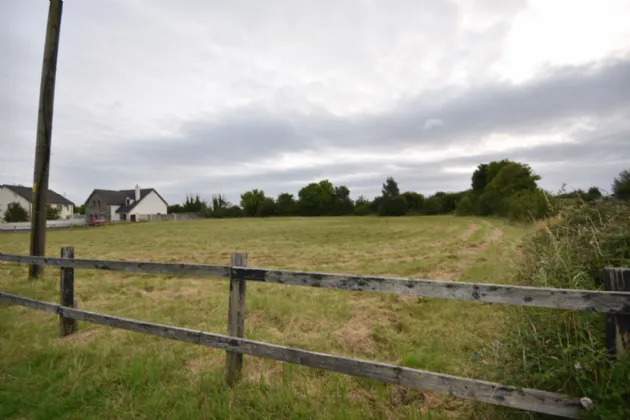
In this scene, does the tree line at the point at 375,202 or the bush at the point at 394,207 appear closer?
the tree line at the point at 375,202

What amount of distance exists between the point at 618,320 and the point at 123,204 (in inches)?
3440

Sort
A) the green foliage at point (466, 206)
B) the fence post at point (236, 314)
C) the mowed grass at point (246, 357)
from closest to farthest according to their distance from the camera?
the mowed grass at point (246, 357), the fence post at point (236, 314), the green foliage at point (466, 206)

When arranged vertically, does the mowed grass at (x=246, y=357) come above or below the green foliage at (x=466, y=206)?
below

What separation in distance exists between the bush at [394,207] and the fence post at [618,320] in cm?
7528

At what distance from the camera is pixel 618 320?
236 centimetres

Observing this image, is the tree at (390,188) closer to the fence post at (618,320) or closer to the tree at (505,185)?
the tree at (505,185)

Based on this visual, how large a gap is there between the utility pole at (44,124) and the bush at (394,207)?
2809 inches

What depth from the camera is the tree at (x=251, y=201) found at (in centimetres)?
8675

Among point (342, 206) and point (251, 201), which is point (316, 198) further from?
point (251, 201)

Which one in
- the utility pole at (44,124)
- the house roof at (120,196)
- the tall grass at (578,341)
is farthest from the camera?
the house roof at (120,196)

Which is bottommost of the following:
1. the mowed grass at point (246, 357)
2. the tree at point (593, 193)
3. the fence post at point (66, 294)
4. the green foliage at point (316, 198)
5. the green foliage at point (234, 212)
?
the mowed grass at point (246, 357)

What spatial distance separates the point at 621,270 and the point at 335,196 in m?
89.6

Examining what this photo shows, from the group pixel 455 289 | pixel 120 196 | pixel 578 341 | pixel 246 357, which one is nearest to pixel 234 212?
pixel 120 196

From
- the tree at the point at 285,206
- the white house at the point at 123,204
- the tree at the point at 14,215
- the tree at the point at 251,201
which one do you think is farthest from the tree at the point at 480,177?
the tree at the point at 14,215
